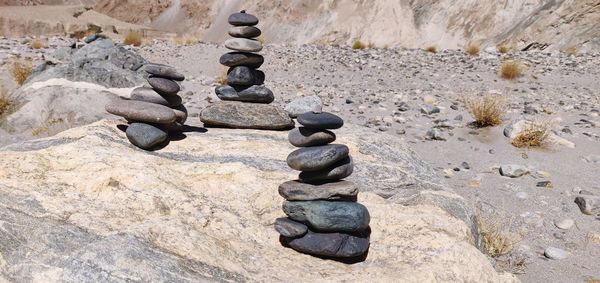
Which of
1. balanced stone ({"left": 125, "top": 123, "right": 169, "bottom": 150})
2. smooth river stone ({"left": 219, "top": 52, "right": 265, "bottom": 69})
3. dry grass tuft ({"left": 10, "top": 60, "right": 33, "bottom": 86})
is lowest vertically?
dry grass tuft ({"left": 10, "top": 60, "right": 33, "bottom": 86})

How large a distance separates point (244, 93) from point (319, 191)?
250cm

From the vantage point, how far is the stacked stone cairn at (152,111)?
4570 millimetres

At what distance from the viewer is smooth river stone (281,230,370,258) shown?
132 inches

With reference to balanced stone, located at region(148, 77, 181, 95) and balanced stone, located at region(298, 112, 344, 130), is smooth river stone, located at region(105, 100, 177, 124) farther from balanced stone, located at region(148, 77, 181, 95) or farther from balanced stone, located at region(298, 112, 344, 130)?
balanced stone, located at region(298, 112, 344, 130)

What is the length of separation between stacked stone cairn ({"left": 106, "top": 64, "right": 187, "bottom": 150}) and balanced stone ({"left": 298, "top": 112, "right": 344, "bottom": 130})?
1609 mm

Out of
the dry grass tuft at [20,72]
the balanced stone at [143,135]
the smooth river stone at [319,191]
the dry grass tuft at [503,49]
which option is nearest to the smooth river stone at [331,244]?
the smooth river stone at [319,191]

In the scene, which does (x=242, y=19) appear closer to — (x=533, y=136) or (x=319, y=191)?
(x=319, y=191)

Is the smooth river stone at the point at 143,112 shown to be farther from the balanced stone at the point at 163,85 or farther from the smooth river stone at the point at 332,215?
the smooth river stone at the point at 332,215

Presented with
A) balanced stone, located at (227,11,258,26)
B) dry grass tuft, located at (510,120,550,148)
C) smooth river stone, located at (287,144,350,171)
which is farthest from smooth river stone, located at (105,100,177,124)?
dry grass tuft, located at (510,120,550,148)

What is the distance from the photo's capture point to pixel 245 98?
578cm

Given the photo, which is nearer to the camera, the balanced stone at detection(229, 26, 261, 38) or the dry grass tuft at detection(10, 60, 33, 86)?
the balanced stone at detection(229, 26, 261, 38)

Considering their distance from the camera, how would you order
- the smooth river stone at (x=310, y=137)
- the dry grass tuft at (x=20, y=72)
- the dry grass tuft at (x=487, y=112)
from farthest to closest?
the dry grass tuft at (x=20, y=72) → the dry grass tuft at (x=487, y=112) → the smooth river stone at (x=310, y=137)

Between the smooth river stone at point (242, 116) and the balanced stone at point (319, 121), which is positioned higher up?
the balanced stone at point (319, 121)

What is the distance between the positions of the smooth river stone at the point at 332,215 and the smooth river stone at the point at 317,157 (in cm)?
24
